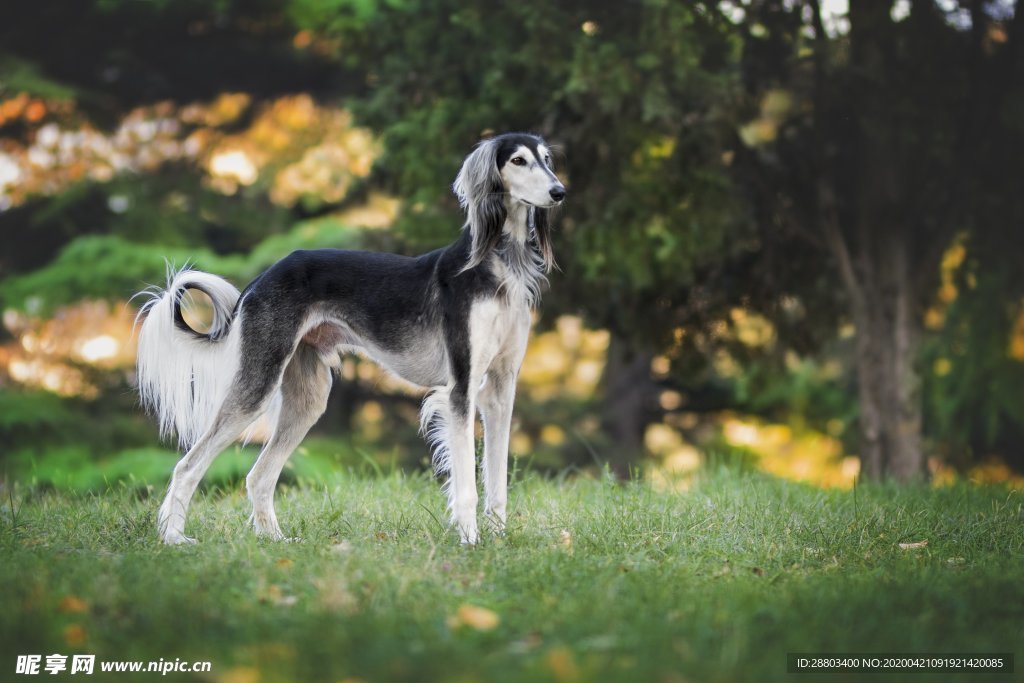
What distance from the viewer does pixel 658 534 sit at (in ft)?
18.7

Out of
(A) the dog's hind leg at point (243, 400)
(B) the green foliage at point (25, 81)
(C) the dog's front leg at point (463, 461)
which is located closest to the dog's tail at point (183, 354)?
(A) the dog's hind leg at point (243, 400)

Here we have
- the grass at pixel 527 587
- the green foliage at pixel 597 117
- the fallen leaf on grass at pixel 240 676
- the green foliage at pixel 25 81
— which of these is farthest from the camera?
the green foliage at pixel 25 81

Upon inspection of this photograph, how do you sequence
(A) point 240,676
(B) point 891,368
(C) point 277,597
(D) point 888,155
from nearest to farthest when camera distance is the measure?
(A) point 240,676 → (C) point 277,597 → (D) point 888,155 → (B) point 891,368

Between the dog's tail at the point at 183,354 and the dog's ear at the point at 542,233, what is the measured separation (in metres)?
1.71

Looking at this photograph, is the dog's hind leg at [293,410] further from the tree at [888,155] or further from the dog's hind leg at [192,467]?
the tree at [888,155]

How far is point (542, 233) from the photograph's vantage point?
18.9 feet

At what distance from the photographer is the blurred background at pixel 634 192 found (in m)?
10.1

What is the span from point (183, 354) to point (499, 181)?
6.51 ft

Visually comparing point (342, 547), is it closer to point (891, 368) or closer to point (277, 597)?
point (277, 597)

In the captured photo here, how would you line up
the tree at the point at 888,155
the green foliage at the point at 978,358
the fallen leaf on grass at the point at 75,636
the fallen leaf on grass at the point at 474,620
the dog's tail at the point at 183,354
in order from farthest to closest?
1. the green foliage at the point at 978,358
2. the tree at the point at 888,155
3. the dog's tail at the point at 183,354
4. the fallen leaf on grass at the point at 474,620
5. the fallen leaf on grass at the point at 75,636

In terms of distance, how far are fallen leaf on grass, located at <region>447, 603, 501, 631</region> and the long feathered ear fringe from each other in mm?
1993

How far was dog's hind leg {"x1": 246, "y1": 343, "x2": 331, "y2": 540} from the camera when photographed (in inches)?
237

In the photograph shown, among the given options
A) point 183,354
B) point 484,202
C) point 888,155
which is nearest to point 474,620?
point 484,202

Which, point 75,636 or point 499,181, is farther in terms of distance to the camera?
point 499,181
